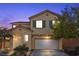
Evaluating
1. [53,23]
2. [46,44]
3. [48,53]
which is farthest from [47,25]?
[48,53]

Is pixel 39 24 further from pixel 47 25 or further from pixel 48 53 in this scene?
pixel 48 53

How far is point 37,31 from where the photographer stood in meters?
5.69

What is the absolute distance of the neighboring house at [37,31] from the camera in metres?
5.68

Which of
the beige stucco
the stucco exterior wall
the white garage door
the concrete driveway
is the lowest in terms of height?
the concrete driveway

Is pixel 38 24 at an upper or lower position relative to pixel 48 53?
upper

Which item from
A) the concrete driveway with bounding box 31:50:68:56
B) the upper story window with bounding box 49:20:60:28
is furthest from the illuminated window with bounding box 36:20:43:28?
the concrete driveway with bounding box 31:50:68:56

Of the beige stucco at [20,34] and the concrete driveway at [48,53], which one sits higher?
the beige stucco at [20,34]

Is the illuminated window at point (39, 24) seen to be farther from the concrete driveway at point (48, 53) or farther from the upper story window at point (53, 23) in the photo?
the concrete driveway at point (48, 53)

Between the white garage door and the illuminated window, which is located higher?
the illuminated window

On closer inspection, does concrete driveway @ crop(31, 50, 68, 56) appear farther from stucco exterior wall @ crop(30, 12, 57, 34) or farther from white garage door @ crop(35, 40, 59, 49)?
stucco exterior wall @ crop(30, 12, 57, 34)

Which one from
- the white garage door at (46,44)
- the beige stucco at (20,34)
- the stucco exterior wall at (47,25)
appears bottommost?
the white garage door at (46,44)

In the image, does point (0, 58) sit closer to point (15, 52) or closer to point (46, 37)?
point (15, 52)

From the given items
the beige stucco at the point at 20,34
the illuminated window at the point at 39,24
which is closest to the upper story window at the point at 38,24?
the illuminated window at the point at 39,24

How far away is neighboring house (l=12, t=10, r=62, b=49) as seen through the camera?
223 inches
